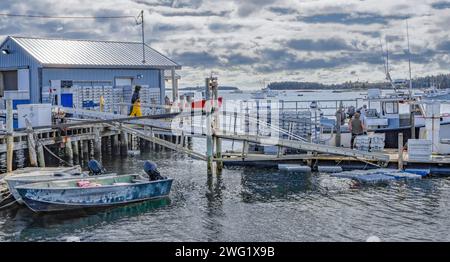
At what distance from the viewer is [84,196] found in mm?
21109

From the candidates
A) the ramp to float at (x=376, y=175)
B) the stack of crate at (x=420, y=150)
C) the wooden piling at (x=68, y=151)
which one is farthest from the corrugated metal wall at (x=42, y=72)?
the stack of crate at (x=420, y=150)

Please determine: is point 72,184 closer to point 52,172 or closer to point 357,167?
point 52,172

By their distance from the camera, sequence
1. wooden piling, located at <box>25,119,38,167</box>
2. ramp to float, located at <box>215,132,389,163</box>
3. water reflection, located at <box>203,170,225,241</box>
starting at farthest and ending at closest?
wooden piling, located at <box>25,119,38,167</box> < ramp to float, located at <box>215,132,389,163</box> < water reflection, located at <box>203,170,225,241</box>

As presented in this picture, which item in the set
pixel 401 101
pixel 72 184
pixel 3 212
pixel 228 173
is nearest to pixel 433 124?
pixel 401 101

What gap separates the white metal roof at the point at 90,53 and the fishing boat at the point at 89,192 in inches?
693

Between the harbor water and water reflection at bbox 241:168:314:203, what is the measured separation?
0.04 m

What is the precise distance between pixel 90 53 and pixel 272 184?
67.9ft

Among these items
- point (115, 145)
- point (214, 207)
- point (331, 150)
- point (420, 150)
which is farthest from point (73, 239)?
point (115, 145)

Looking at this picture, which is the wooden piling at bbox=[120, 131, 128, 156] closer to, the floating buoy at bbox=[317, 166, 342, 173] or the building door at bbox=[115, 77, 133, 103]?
the building door at bbox=[115, 77, 133, 103]

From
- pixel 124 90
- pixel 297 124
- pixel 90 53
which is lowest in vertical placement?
pixel 297 124

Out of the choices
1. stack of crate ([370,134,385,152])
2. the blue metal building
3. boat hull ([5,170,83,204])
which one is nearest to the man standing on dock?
stack of crate ([370,134,385,152])

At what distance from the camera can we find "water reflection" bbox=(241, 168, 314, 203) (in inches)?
946

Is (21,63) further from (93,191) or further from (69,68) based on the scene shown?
(93,191)

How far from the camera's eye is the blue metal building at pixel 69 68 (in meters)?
38.1
